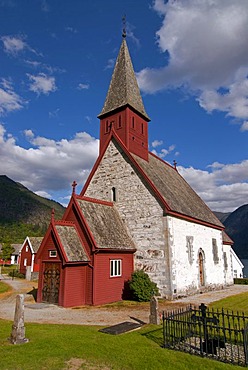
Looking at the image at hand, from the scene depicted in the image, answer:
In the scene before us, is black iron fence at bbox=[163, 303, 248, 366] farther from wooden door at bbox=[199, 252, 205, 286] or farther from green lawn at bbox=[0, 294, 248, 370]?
wooden door at bbox=[199, 252, 205, 286]

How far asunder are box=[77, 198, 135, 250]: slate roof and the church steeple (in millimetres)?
5887

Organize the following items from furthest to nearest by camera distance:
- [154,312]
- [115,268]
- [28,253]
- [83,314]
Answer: [28,253]
[115,268]
[83,314]
[154,312]

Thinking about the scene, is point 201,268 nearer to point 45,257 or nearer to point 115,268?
point 115,268

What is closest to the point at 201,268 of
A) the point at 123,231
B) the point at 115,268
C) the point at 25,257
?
the point at 123,231

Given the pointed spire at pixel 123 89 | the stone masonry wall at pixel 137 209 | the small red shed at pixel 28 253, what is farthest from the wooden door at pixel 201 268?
the small red shed at pixel 28 253

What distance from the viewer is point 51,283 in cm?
1773

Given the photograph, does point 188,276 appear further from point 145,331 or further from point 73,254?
point 145,331

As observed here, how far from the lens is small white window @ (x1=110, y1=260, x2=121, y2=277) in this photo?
1918 centimetres

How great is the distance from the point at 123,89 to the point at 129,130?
4.58 metres

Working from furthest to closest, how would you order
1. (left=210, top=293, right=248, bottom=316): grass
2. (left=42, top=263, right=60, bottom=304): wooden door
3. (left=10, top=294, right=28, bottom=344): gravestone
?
1. (left=42, top=263, right=60, bottom=304): wooden door
2. (left=210, top=293, right=248, bottom=316): grass
3. (left=10, top=294, right=28, bottom=344): gravestone

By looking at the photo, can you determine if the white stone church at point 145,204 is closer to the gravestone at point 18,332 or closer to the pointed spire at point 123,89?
the pointed spire at point 123,89

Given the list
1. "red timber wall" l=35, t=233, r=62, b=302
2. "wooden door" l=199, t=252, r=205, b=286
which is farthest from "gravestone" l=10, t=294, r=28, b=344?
"wooden door" l=199, t=252, r=205, b=286

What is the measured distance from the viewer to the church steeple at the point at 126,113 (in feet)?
81.8

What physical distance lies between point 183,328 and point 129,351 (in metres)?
1.97
